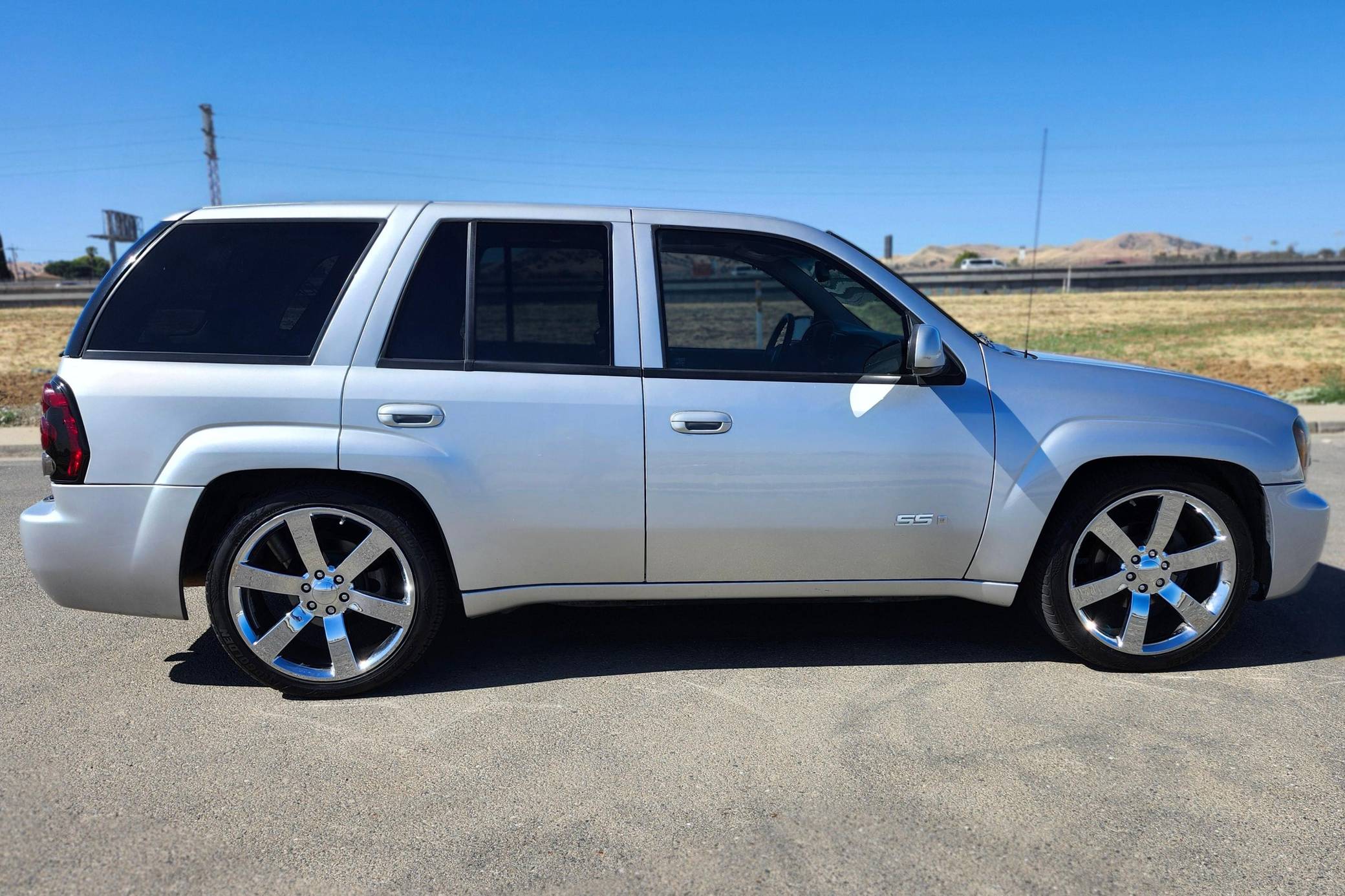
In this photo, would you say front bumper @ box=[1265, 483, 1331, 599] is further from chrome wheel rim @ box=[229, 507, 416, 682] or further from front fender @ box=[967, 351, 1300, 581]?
chrome wheel rim @ box=[229, 507, 416, 682]

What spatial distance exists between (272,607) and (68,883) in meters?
1.32

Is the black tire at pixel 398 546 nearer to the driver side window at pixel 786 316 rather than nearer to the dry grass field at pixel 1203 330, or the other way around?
the driver side window at pixel 786 316

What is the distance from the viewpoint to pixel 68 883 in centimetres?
255

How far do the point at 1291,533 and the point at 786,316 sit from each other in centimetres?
218

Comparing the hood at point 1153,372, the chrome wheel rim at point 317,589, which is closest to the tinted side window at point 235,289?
the chrome wheel rim at point 317,589

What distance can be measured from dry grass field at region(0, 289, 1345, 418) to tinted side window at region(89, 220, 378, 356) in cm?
236

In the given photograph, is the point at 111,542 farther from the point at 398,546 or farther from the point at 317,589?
the point at 398,546

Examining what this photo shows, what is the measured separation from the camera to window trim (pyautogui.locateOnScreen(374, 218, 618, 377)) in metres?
3.60

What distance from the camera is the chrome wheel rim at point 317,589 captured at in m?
3.59

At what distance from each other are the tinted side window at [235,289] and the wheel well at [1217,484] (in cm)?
285

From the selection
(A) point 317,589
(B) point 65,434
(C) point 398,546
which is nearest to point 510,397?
(C) point 398,546

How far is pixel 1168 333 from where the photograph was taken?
72.5 ft

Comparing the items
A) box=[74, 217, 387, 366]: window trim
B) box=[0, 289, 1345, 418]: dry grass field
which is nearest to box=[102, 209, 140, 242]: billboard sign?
box=[0, 289, 1345, 418]: dry grass field

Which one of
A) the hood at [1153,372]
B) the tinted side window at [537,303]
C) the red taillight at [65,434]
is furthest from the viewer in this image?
the hood at [1153,372]
